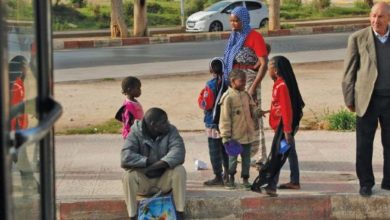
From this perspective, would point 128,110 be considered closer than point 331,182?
Yes

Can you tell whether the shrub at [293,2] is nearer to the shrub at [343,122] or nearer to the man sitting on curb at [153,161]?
the shrub at [343,122]

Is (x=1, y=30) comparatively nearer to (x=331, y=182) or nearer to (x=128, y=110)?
(x=128, y=110)

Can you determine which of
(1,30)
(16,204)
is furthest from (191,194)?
(1,30)

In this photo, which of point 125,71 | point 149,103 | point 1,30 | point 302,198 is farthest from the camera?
point 125,71

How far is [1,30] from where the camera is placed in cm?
184

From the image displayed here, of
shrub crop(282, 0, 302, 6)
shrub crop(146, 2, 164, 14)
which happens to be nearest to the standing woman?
shrub crop(146, 2, 164, 14)

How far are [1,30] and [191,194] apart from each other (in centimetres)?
594

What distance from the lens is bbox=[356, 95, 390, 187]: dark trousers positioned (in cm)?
725

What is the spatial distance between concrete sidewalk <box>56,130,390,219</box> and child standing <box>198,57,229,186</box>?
7.6 inches

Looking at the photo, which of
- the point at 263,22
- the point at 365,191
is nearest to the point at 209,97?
the point at 365,191

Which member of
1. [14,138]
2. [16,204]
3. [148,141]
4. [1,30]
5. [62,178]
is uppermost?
[1,30]

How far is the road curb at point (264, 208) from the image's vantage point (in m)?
7.51

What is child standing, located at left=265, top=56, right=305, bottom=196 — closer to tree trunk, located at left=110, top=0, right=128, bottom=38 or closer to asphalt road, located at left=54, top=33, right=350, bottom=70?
asphalt road, located at left=54, top=33, right=350, bottom=70

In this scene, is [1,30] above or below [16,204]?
above
